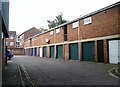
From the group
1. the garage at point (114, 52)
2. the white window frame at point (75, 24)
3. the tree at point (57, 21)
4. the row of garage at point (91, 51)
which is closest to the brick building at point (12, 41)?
the tree at point (57, 21)

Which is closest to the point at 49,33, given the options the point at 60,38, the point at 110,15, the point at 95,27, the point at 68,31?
the point at 60,38

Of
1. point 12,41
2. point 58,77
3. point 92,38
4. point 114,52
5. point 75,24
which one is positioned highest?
point 12,41

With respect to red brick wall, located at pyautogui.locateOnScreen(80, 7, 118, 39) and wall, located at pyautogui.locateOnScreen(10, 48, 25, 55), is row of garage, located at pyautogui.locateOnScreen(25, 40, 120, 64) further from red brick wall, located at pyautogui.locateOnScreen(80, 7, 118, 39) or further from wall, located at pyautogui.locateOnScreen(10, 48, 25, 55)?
wall, located at pyautogui.locateOnScreen(10, 48, 25, 55)

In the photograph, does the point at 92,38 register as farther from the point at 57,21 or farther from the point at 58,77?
the point at 57,21

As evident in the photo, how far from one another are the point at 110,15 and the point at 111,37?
2324mm

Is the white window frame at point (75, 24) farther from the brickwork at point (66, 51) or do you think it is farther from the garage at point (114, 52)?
the garage at point (114, 52)

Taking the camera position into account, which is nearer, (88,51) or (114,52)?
(114,52)

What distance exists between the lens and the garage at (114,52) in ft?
74.6

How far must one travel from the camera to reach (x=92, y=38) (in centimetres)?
2719

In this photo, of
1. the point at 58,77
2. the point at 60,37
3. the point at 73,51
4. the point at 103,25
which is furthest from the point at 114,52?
the point at 60,37

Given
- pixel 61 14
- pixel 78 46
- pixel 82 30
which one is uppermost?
pixel 61 14

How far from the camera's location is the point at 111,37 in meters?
23.4

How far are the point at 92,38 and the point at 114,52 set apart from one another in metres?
4.59

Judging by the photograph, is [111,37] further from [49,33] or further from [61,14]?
[61,14]
